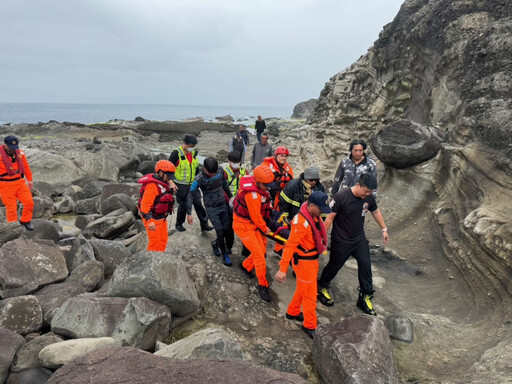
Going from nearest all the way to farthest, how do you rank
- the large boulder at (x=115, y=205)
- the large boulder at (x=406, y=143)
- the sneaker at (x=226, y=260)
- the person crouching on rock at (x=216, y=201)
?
the sneaker at (x=226, y=260) < the person crouching on rock at (x=216, y=201) < the large boulder at (x=406, y=143) < the large boulder at (x=115, y=205)

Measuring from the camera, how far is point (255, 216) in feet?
16.5

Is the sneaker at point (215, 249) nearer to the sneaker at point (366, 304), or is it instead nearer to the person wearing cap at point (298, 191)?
the person wearing cap at point (298, 191)

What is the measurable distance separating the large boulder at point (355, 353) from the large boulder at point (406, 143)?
18.7 feet

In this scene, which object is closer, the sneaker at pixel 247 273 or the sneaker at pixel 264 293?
the sneaker at pixel 264 293

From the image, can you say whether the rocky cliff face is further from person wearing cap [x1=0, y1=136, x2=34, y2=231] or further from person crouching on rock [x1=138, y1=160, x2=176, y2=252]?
person wearing cap [x1=0, y1=136, x2=34, y2=231]

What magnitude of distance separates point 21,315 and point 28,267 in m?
1.33

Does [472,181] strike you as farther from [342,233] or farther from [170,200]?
[170,200]

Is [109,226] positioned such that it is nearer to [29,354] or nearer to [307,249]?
[29,354]

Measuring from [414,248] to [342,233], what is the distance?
351 cm

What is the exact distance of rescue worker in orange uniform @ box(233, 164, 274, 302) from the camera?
4.98m

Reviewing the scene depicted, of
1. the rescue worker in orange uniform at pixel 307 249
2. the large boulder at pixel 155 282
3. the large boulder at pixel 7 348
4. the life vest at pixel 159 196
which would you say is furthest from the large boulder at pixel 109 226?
the rescue worker in orange uniform at pixel 307 249

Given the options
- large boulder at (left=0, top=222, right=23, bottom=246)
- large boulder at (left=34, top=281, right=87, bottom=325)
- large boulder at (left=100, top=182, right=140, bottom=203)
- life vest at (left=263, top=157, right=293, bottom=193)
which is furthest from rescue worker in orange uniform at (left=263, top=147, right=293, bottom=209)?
large boulder at (left=100, top=182, right=140, bottom=203)

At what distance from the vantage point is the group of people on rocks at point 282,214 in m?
4.41

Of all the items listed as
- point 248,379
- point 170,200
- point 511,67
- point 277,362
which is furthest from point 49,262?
point 511,67
